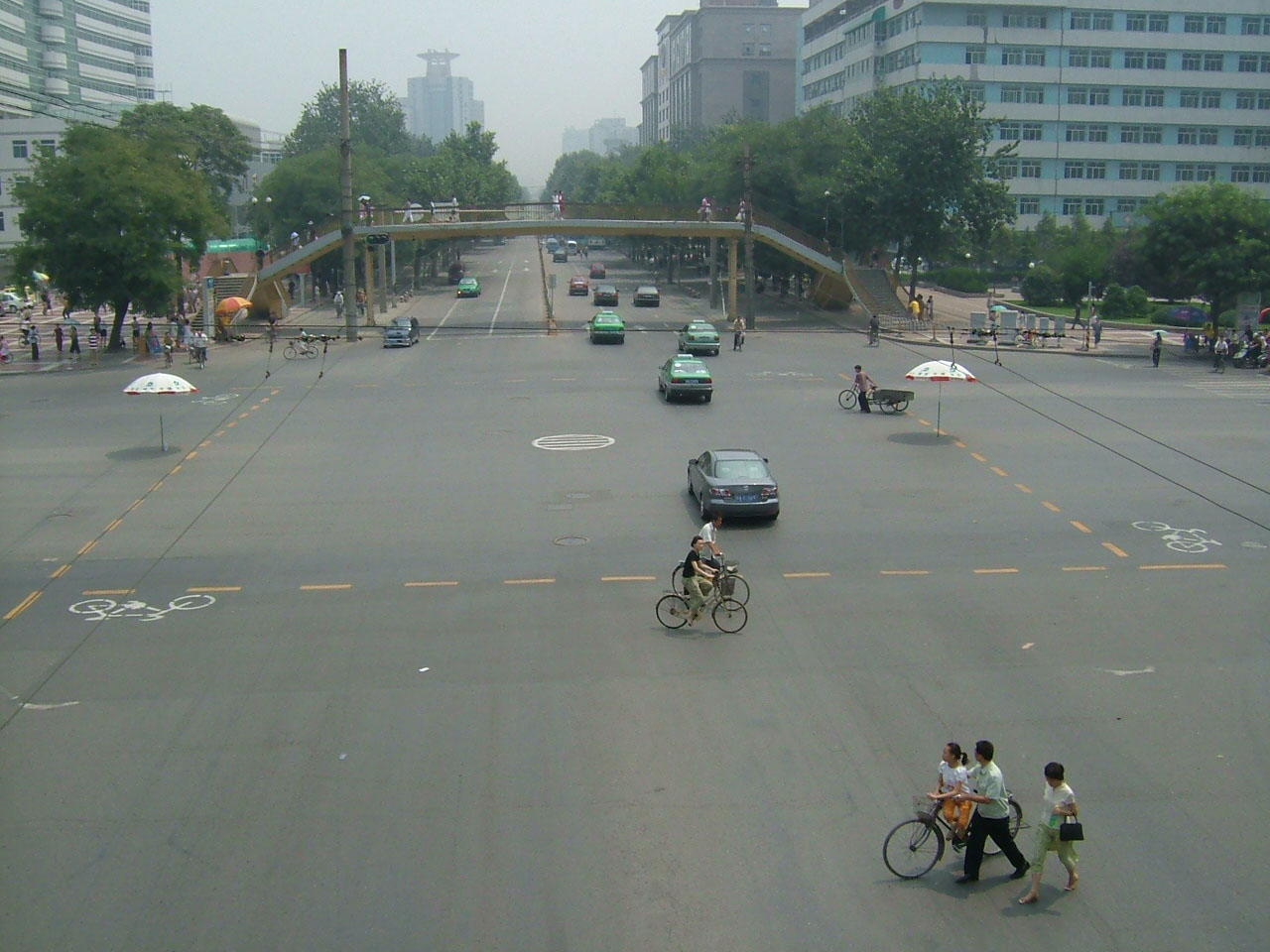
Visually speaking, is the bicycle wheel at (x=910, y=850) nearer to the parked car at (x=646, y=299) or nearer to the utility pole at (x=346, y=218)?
the utility pole at (x=346, y=218)

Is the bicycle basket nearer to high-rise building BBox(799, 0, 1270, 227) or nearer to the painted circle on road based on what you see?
the painted circle on road

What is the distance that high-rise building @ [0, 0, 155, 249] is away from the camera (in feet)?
328

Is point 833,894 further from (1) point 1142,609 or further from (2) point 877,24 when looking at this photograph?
(2) point 877,24

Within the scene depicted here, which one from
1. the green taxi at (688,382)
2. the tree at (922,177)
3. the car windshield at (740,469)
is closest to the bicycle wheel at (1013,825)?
the car windshield at (740,469)

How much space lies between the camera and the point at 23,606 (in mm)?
18719

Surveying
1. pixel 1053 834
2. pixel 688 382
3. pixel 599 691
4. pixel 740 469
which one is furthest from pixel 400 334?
pixel 1053 834

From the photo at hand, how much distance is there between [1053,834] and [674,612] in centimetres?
766

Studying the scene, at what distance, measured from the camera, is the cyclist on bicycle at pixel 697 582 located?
56.3 feet

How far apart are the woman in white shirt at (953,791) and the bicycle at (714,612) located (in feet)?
20.9

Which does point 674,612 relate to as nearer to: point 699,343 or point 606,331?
point 699,343

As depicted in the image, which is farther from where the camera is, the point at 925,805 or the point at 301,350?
the point at 301,350

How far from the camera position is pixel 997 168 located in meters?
72.1

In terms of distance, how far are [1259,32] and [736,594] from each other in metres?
99.0

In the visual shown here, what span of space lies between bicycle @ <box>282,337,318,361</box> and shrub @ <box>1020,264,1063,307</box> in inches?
1813
